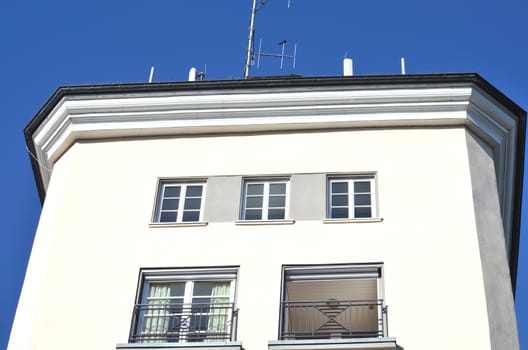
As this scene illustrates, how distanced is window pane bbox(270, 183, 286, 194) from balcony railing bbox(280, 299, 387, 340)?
243 centimetres

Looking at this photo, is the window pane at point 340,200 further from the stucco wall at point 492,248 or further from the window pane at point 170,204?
the window pane at point 170,204

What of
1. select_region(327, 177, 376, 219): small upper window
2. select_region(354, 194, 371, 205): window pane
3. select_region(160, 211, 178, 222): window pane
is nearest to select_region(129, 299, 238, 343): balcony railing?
select_region(160, 211, 178, 222): window pane

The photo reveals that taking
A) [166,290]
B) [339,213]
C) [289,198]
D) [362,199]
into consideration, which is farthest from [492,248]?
[166,290]

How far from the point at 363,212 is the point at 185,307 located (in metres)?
4.06

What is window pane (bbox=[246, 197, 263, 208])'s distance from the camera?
20.0 metres

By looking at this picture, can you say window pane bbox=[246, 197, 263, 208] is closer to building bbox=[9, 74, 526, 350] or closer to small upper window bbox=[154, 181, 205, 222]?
building bbox=[9, 74, 526, 350]

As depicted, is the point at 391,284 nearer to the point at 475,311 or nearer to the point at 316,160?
the point at 475,311

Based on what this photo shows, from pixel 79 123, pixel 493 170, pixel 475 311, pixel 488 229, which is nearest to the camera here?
pixel 475 311

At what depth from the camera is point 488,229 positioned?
19.1 metres

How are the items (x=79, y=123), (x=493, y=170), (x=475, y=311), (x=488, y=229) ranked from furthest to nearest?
(x=79, y=123) → (x=493, y=170) → (x=488, y=229) → (x=475, y=311)

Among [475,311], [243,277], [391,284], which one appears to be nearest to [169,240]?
[243,277]

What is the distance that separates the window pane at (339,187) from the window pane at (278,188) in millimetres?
1031

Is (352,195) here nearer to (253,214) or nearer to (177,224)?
(253,214)

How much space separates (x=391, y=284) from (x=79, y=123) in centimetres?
809
